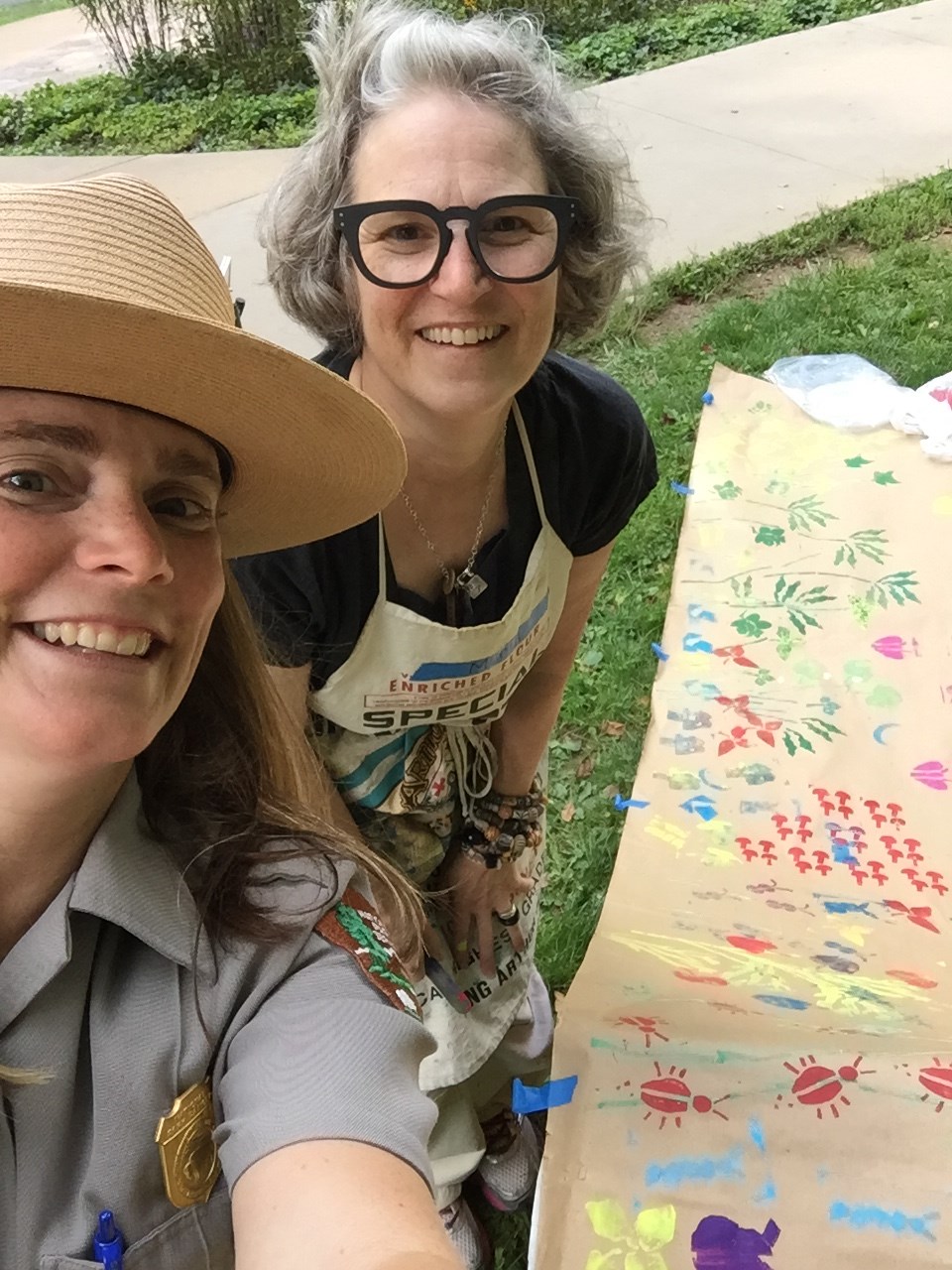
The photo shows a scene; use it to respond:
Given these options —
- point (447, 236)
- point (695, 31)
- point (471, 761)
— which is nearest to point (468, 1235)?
point (471, 761)

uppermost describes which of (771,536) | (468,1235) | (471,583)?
(471,583)

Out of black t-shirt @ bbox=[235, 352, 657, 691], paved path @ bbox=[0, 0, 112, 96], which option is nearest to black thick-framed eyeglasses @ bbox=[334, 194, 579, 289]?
black t-shirt @ bbox=[235, 352, 657, 691]

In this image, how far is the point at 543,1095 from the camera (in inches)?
79.2

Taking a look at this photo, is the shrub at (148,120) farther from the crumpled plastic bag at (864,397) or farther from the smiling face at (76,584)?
the smiling face at (76,584)

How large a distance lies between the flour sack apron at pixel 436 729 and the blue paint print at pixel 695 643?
1.12 metres

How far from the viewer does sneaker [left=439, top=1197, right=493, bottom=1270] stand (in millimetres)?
1949

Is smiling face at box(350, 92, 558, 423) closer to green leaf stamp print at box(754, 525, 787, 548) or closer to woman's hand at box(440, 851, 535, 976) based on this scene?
woman's hand at box(440, 851, 535, 976)

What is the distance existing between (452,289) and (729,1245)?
1.56m

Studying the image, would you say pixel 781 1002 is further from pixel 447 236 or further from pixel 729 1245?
pixel 447 236

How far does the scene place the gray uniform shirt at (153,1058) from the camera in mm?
979

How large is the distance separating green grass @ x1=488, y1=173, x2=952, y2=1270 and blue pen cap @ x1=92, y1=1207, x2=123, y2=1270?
3.99 feet

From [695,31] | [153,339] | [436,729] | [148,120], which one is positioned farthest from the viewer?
[695,31]

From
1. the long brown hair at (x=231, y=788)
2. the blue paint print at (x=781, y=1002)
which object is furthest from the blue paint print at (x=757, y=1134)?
the long brown hair at (x=231, y=788)

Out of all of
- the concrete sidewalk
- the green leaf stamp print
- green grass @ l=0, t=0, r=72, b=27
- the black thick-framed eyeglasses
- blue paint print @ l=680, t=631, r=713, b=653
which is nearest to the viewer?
the black thick-framed eyeglasses
